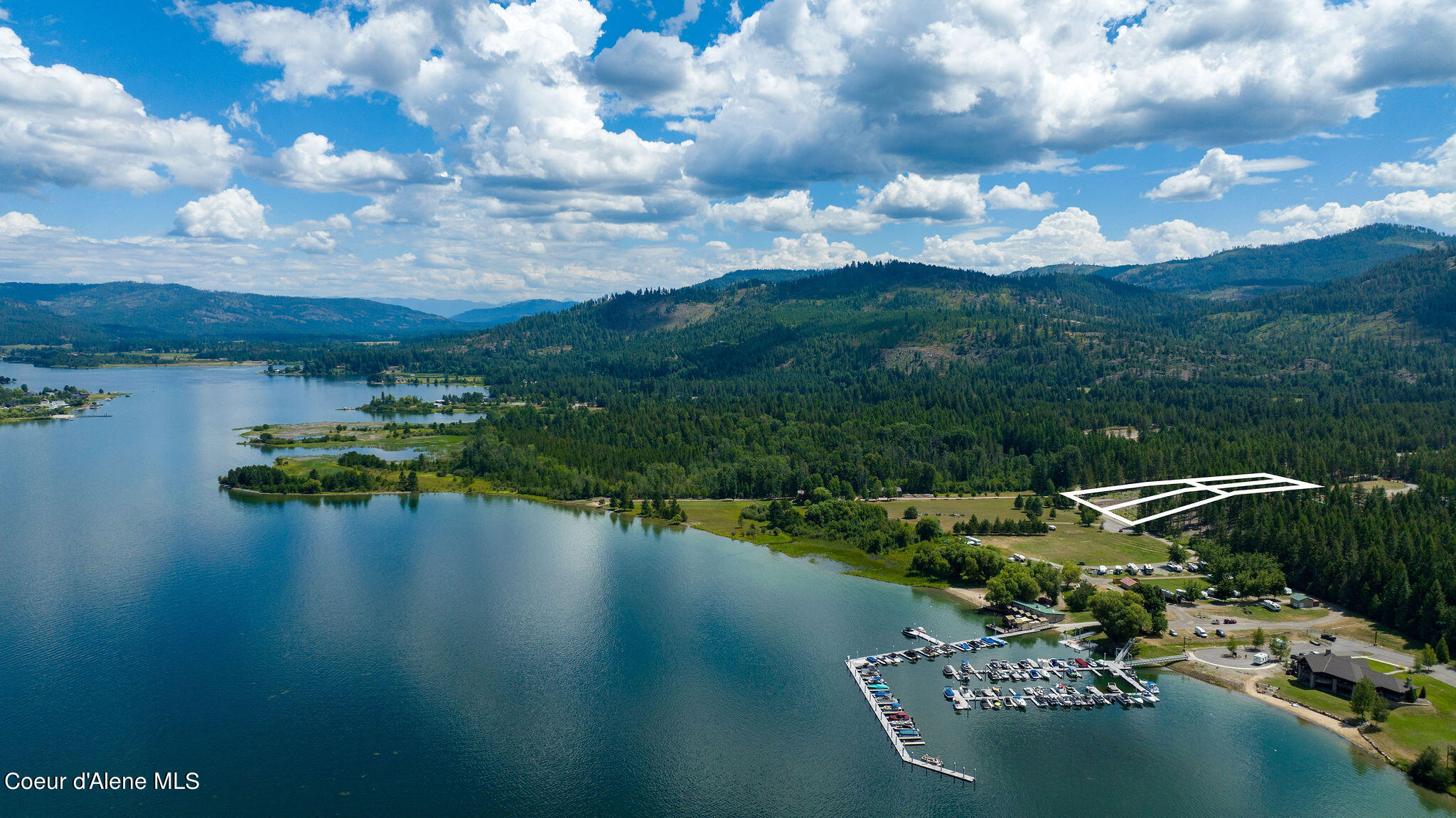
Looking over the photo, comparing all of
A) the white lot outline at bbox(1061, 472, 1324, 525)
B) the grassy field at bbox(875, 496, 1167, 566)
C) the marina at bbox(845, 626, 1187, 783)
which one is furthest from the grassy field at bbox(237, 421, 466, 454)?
the white lot outline at bbox(1061, 472, 1324, 525)

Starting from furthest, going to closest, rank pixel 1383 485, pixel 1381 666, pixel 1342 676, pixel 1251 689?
pixel 1383 485 → pixel 1381 666 → pixel 1251 689 → pixel 1342 676

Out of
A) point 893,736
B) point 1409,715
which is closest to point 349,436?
point 893,736

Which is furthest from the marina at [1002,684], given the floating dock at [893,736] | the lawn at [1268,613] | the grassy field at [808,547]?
the grassy field at [808,547]

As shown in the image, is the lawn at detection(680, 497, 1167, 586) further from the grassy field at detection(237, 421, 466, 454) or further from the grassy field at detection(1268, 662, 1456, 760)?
the grassy field at detection(237, 421, 466, 454)

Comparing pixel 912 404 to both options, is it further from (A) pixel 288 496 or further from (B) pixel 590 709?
(B) pixel 590 709

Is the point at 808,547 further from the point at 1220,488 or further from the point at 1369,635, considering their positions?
the point at 1369,635

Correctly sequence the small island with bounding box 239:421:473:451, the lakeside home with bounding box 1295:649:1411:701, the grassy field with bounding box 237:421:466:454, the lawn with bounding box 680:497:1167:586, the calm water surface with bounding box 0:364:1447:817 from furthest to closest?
the small island with bounding box 239:421:473:451, the grassy field with bounding box 237:421:466:454, the lawn with bounding box 680:497:1167:586, the lakeside home with bounding box 1295:649:1411:701, the calm water surface with bounding box 0:364:1447:817
